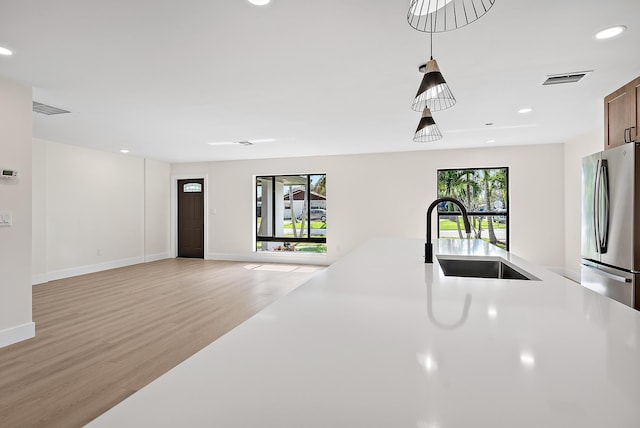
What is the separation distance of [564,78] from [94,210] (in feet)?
24.4

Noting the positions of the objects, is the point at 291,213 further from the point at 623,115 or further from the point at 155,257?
the point at 623,115

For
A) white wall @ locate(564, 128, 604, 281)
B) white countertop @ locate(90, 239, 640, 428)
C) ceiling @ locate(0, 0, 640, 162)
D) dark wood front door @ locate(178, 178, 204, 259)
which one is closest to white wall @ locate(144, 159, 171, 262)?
dark wood front door @ locate(178, 178, 204, 259)

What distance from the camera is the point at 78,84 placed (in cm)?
318

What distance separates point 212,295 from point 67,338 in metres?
1.80

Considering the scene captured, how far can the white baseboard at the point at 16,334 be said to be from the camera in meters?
2.99

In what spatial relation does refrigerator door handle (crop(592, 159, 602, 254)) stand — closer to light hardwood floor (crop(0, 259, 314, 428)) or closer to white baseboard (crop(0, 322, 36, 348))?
light hardwood floor (crop(0, 259, 314, 428))

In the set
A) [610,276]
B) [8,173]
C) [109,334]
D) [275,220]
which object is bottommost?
[109,334]

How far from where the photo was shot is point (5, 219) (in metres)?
3.01

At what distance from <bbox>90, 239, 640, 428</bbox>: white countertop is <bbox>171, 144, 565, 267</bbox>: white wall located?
19.5 ft

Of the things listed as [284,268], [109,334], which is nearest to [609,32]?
[109,334]

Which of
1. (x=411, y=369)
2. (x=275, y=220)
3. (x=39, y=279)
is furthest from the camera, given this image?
(x=275, y=220)

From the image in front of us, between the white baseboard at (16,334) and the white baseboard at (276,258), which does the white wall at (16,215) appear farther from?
the white baseboard at (276,258)

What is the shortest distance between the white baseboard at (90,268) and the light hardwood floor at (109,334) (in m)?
0.19

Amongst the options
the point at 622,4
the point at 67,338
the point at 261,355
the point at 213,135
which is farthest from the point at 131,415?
the point at 213,135
